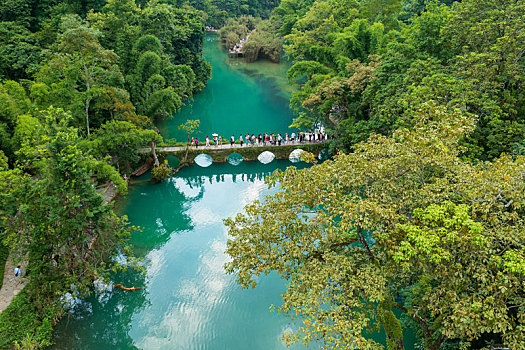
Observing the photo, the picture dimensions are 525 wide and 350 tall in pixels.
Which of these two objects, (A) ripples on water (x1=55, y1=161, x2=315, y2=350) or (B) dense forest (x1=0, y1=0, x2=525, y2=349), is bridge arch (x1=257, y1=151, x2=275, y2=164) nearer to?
(B) dense forest (x1=0, y1=0, x2=525, y2=349)

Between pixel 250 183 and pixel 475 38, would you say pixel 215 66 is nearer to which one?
pixel 250 183

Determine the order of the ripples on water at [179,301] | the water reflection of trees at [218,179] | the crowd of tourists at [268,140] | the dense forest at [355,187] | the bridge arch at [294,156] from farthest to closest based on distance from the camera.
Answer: the bridge arch at [294,156] < the crowd of tourists at [268,140] < the water reflection of trees at [218,179] < the ripples on water at [179,301] < the dense forest at [355,187]

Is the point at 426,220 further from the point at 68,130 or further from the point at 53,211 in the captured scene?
the point at 68,130

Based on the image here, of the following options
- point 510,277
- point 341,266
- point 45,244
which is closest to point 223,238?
point 45,244

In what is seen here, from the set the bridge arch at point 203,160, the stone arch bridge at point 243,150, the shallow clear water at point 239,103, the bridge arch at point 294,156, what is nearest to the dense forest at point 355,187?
the stone arch bridge at point 243,150

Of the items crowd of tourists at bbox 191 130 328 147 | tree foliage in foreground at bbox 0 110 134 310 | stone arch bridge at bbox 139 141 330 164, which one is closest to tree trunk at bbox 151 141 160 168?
stone arch bridge at bbox 139 141 330 164

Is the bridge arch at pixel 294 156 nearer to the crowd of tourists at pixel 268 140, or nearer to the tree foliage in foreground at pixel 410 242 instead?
the crowd of tourists at pixel 268 140
